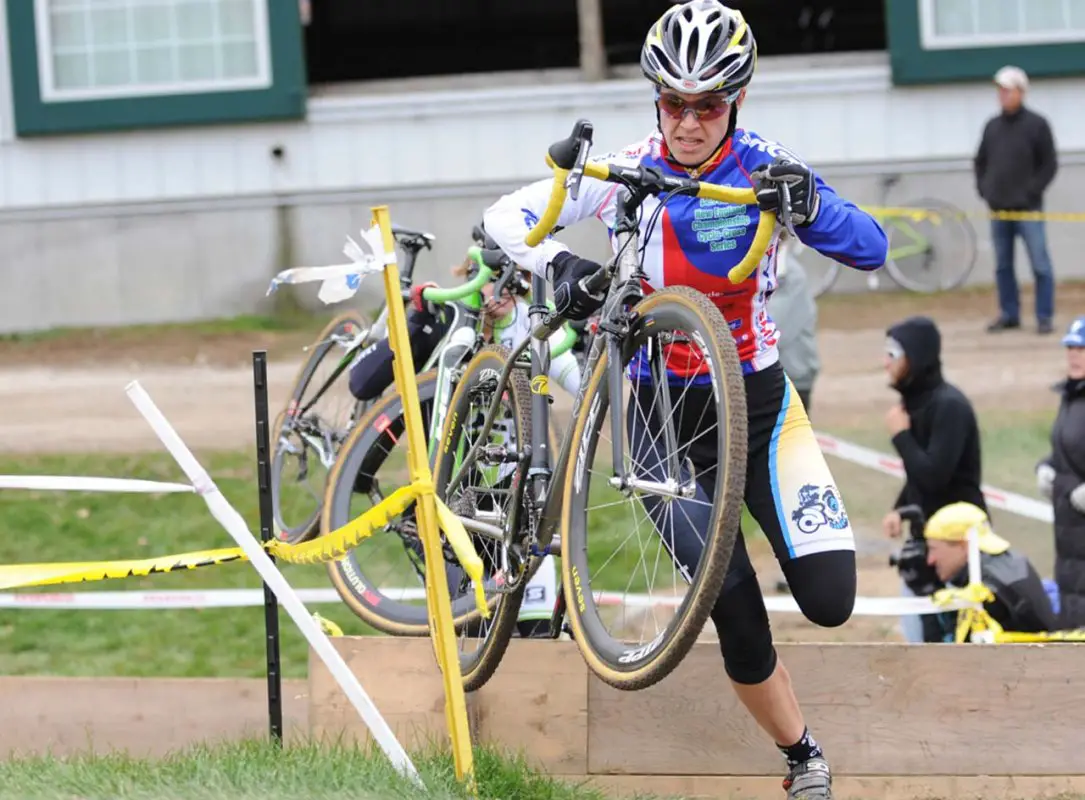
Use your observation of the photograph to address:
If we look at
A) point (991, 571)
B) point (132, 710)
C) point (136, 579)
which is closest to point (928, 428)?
point (991, 571)

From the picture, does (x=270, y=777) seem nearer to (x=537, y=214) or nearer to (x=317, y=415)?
(x=537, y=214)

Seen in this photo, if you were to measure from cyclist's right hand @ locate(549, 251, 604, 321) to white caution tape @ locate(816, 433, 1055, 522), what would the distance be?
217 inches

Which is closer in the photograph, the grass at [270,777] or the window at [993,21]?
the grass at [270,777]

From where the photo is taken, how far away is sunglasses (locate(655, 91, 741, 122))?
504 cm

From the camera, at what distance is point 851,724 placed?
235 inches

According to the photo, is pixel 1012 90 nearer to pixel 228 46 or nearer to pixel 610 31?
pixel 228 46

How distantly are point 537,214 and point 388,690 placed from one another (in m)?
1.76

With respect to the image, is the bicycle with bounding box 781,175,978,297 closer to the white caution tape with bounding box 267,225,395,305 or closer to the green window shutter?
the green window shutter

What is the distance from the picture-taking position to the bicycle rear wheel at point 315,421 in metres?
7.93

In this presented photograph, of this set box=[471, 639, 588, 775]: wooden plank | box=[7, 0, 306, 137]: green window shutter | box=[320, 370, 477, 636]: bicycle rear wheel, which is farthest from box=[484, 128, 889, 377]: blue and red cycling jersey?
box=[7, 0, 306, 137]: green window shutter

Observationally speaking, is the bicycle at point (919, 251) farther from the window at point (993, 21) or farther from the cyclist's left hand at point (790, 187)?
the cyclist's left hand at point (790, 187)

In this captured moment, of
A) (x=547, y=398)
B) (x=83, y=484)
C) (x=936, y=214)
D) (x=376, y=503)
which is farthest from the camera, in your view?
(x=936, y=214)

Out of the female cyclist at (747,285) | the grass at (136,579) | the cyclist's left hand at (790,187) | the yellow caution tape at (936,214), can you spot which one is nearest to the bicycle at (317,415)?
the grass at (136,579)

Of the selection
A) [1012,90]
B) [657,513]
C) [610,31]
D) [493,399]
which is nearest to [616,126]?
[1012,90]
